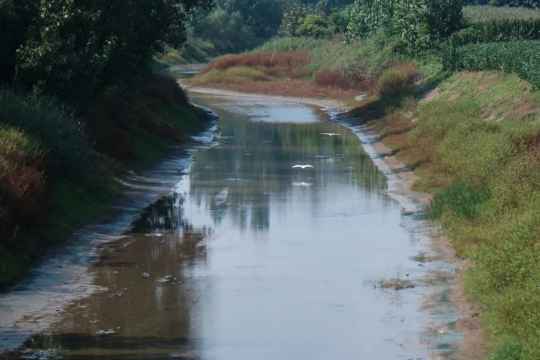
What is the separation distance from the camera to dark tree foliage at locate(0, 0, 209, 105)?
30.6 metres

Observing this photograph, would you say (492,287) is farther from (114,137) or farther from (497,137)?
(114,137)

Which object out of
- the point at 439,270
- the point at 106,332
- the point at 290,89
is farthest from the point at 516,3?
the point at 106,332

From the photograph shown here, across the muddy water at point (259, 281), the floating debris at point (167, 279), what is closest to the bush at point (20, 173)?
the muddy water at point (259, 281)

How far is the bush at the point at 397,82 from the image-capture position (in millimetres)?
59800

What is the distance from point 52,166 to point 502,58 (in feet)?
84.6

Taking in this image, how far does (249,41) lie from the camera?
149250 millimetres

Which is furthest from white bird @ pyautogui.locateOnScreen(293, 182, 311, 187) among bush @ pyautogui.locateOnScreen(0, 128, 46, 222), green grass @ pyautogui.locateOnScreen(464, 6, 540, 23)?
green grass @ pyautogui.locateOnScreen(464, 6, 540, 23)

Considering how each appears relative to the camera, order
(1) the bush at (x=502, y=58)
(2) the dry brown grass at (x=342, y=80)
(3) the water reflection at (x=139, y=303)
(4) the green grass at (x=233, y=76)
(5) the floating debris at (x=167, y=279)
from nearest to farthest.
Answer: (3) the water reflection at (x=139, y=303) → (5) the floating debris at (x=167, y=279) → (1) the bush at (x=502, y=58) → (2) the dry brown grass at (x=342, y=80) → (4) the green grass at (x=233, y=76)

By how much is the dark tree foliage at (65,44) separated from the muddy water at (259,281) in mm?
4256

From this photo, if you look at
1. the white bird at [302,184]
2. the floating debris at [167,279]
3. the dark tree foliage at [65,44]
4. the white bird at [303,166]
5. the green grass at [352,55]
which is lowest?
the white bird at [303,166]

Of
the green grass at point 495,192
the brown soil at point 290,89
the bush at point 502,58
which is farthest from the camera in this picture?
the brown soil at point 290,89

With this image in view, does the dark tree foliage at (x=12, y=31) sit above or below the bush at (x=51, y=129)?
above

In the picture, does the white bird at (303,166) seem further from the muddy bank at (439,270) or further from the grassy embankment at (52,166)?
the grassy embankment at (52,166)

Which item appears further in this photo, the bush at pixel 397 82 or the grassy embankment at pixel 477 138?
the bush at pixel 397 82
